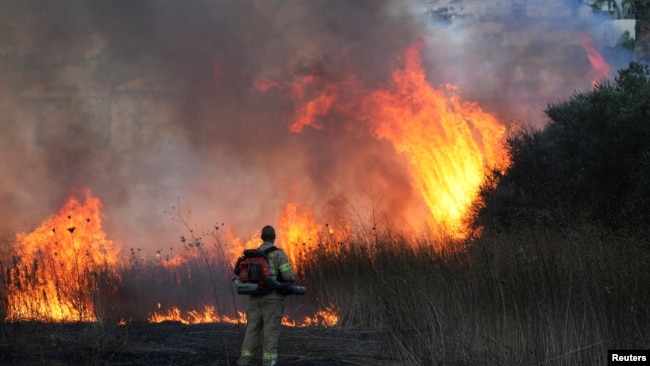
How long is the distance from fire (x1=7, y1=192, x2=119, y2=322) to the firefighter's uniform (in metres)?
2.13

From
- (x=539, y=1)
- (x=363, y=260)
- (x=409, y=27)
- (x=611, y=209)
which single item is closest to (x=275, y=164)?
(x=409, y=27)

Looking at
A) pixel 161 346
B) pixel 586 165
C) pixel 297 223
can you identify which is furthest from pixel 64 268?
pixel 586 165

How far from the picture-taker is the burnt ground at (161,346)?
35.0 ft

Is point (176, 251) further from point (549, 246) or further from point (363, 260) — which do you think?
point (549, 246)

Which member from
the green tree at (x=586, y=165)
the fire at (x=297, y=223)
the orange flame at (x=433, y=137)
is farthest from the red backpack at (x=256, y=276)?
the orange flame at (x=433, y=137)

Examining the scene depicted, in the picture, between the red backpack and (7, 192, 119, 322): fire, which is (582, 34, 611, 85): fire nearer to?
(7, 192, 119, 322): fire

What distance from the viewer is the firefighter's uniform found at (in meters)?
10.2

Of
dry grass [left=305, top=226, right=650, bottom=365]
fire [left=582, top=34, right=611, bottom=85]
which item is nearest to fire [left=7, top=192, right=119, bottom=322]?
dry grass [left=305, top=226, right=650, bottom=365]

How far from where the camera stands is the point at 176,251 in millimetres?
21625

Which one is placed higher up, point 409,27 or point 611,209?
point 409,27

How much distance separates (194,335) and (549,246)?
233 inches

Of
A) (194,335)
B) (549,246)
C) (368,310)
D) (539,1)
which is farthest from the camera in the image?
(539,1)

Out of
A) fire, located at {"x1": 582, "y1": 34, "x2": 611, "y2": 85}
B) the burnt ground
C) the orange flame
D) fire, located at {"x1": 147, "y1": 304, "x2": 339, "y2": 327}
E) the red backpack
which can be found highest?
fire, located at {"x1": 582, "y1": 34, "x2": 611, "y2": 85}

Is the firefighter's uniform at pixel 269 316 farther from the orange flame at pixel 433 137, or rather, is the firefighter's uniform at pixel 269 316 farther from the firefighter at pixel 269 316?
the orange flame at pixel 433 137
